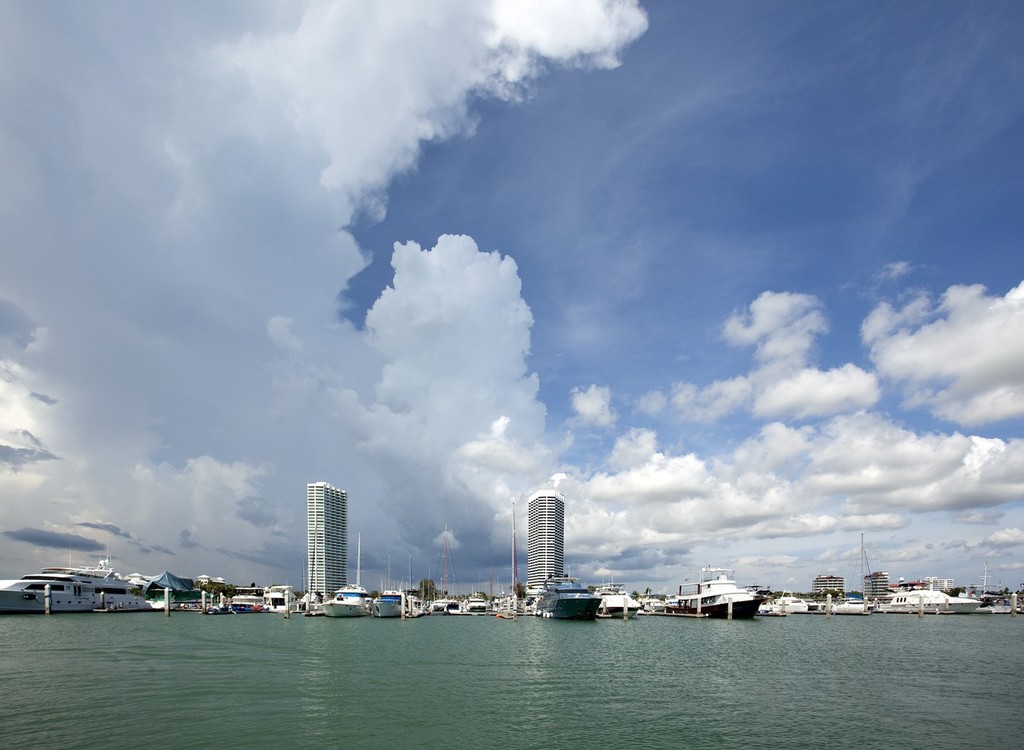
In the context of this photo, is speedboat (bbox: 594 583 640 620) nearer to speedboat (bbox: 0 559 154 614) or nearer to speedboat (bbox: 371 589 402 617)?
speedboat (bbox: 371 589 402 617)

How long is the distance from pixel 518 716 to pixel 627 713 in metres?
7.24

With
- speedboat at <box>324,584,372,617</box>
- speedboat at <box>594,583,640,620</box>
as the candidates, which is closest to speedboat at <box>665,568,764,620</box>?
speedboat at <box>594,583,640,620</box>

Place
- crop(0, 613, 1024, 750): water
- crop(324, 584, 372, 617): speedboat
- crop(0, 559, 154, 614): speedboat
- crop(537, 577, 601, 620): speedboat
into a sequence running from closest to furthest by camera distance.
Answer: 1. crop(0, 613, 1024, 750): water
2. crop(0, 559, 154, 614): speedboat
3. crop(537, 577, 601, 620): speedboat
4. crop(324, 584, 372, 617): speedboat

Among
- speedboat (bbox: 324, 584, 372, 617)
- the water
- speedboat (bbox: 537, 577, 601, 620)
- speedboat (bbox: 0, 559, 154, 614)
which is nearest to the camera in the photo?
the water

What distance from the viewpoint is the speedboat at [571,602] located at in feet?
509

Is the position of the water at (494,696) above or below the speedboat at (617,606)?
above

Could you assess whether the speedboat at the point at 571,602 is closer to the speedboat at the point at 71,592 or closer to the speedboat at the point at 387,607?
the speedboat at the point at 387,607

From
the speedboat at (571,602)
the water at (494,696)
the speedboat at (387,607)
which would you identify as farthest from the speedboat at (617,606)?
the water at (494,696)

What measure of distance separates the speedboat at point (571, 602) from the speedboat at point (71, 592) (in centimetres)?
11859

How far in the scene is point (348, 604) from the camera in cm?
17325

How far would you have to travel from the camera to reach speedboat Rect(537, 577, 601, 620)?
155 meters

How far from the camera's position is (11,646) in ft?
236

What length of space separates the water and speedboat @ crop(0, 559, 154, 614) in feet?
251

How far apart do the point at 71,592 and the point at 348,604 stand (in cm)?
6628
